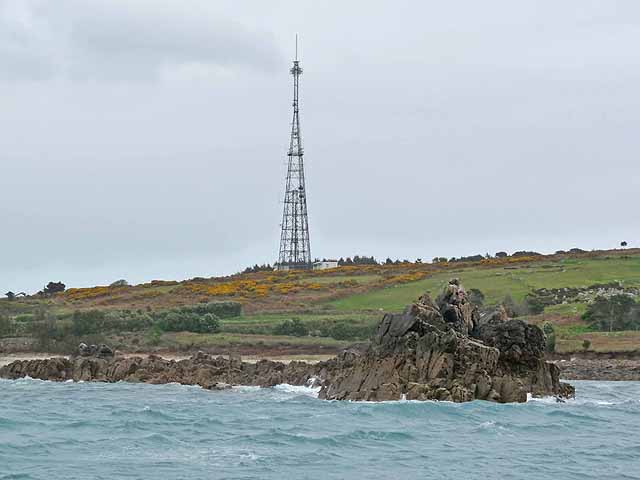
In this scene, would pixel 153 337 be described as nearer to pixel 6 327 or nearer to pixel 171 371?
pixel 6 327

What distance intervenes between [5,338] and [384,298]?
31595mm

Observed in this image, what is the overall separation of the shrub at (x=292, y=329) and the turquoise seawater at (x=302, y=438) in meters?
25.6

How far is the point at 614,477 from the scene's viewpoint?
29.0m

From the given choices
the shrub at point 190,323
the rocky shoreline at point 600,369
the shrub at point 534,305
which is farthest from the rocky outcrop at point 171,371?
the shrub at point 534,305

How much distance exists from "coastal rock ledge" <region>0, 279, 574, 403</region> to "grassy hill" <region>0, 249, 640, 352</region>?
19.4 metres

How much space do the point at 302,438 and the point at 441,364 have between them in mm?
10831

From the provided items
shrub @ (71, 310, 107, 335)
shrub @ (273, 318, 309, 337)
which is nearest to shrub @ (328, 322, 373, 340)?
shrub @ (273, 318, 309, 337)

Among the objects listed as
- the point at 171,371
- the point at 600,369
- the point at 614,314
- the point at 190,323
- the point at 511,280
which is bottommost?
Result: the point at 600,369

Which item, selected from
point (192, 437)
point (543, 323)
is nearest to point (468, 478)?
point (192, 437)

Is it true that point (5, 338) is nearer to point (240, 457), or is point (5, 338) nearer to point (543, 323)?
point (543, 323)

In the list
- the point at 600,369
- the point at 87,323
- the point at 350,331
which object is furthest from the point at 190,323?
the point at 600,369

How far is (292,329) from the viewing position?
73.0 meters

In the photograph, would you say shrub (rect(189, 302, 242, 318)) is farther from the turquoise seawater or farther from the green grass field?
the turquoise seawater

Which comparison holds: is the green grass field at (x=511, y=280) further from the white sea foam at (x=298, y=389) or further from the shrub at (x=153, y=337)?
the white sea foam at (x=298, y=389)
